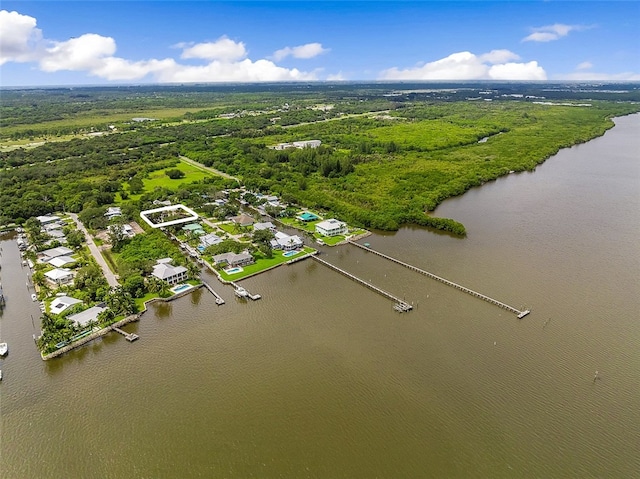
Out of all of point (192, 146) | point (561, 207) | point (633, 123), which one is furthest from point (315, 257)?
point (633, 123)

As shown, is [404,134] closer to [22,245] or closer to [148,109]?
[22,245]

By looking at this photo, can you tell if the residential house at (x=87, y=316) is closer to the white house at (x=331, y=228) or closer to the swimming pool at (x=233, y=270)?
the swimming pool at (x=233, y=270)

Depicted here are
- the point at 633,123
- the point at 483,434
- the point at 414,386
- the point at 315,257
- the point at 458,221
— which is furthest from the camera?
the point at 633,123

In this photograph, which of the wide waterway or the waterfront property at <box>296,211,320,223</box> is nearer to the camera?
the wide waterway

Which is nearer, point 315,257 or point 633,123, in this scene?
point 315,257

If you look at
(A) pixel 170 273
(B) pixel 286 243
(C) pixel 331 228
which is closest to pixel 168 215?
(A) pixel 170 273

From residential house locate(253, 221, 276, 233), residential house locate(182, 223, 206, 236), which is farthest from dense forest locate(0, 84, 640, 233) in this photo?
residential house locate(182, 223, 206, 236)

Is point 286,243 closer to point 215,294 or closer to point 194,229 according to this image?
point 215,294

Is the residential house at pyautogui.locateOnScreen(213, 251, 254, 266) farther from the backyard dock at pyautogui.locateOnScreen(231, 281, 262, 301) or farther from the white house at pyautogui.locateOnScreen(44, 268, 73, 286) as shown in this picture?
the white house at pyautogui.locateOnScreen(44, 268, 73, 286)
